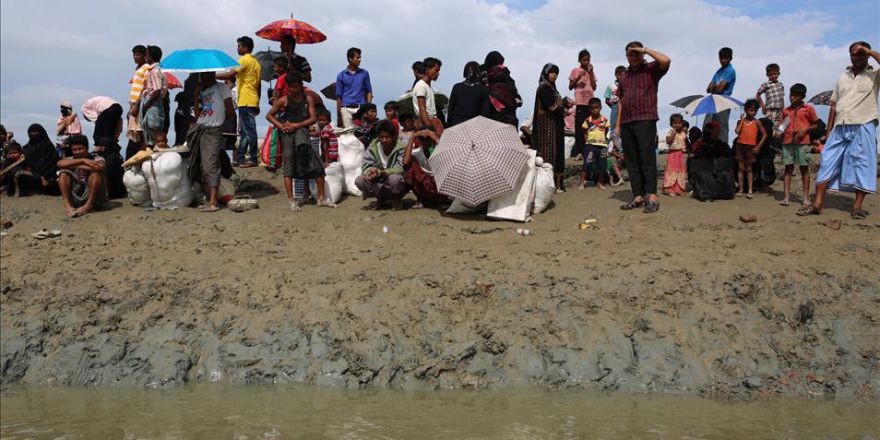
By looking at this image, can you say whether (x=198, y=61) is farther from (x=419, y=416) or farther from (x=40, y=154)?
(x=419, y=416)

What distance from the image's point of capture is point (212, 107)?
853cm

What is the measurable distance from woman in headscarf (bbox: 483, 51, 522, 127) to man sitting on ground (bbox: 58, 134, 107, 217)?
4.90 metres

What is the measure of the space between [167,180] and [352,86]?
2928 mm

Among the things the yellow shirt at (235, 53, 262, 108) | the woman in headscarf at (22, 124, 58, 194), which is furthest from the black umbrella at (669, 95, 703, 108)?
the woman in headscarf at (22, 124, 58, 194)

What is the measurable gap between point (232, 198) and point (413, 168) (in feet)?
8.03

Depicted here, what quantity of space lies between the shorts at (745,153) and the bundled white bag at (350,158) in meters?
4.70

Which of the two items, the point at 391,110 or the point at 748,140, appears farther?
the point at 391,110

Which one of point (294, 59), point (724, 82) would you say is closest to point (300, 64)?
point (294, 59)

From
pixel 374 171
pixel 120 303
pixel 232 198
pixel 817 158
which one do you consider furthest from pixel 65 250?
pixel 817 158

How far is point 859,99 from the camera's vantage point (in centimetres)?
715

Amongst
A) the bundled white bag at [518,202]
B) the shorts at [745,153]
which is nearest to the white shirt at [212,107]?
the bundled white bag at [518,202]

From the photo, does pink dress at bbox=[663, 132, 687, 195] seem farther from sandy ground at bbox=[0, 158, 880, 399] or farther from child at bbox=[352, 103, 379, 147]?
child at bbox=[352, 103, 379, 147]

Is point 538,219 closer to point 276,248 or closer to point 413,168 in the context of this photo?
point 413,168

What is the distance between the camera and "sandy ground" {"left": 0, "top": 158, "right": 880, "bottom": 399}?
5371 millimetres
